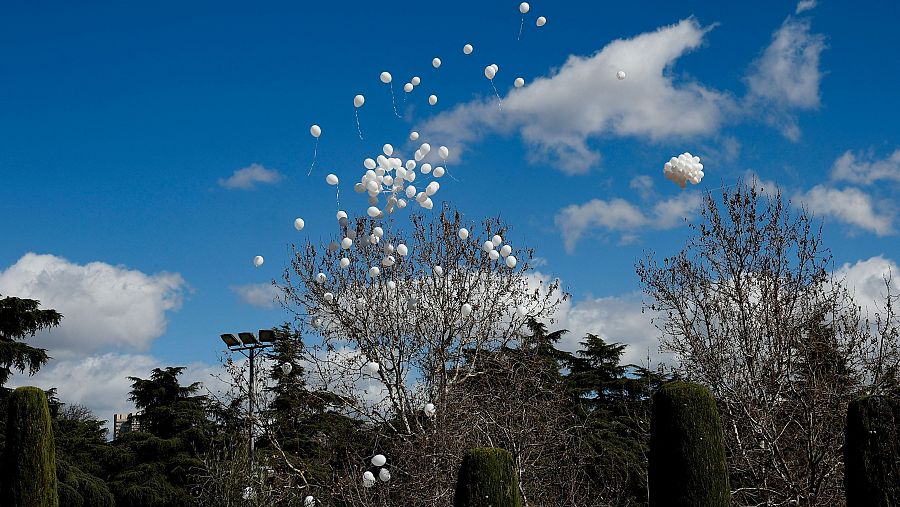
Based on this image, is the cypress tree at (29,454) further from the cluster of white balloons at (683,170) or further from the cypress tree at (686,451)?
the cluster of white balloons at (683,170)

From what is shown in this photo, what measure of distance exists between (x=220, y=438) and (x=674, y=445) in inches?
531

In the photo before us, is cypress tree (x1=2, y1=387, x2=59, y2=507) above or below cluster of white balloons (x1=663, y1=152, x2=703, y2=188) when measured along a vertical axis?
below

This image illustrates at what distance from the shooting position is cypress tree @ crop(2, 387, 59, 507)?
1275 cm

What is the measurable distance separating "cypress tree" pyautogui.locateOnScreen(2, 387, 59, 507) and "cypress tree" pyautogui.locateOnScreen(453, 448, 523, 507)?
7.32 meters

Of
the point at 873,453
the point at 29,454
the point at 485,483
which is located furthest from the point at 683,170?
the point at 29,454

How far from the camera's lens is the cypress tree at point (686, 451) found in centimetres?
898

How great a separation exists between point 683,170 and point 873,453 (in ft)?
13.2

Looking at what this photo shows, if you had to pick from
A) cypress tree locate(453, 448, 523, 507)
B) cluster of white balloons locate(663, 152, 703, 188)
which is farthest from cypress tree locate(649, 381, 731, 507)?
cluster of white balloons locate(663, 152, 703, 188)

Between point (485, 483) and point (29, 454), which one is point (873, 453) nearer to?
point (485, 483)

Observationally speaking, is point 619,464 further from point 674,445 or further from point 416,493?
point 674,445

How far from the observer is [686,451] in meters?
9.10

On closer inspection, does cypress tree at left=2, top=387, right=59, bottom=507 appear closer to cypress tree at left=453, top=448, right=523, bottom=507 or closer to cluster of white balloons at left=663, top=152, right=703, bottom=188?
cypress tree at left=453, top=448, right=523, bottom=507

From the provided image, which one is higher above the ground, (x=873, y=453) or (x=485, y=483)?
(x=873, y=453)

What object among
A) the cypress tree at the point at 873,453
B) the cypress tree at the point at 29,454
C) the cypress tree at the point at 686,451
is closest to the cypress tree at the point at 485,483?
the cypress tree at the point at 686,451
